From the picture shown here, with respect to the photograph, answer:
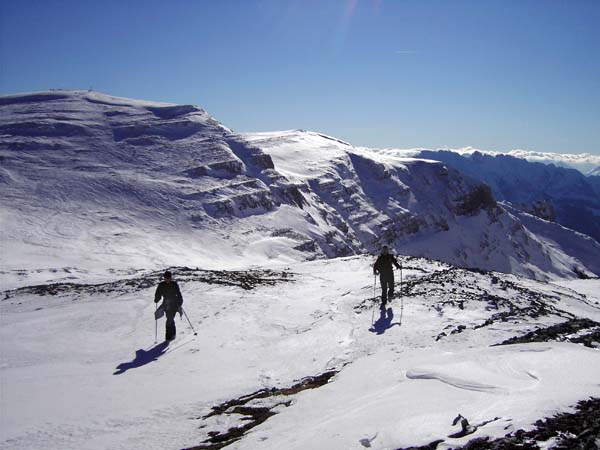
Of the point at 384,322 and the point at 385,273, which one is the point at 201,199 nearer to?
the point at 385,273

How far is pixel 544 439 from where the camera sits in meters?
4.91

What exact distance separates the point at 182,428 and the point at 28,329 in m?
9.18

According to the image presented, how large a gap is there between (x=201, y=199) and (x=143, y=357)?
58398 millimetres

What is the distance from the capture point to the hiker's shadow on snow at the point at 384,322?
40.1 feet

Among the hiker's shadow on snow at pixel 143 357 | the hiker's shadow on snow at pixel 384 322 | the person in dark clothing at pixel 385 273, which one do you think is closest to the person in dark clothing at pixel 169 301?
the hiker's shadow on snow at pixel 143 357

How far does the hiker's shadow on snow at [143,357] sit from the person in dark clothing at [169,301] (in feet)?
1.67

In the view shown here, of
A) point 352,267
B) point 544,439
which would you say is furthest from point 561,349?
point 352,267

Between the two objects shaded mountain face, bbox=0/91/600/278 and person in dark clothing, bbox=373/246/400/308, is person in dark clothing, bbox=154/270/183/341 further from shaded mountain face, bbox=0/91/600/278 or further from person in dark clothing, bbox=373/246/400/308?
shaded mountain face, bbox=0/91/600/278

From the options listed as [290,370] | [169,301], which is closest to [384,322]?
[290,370]

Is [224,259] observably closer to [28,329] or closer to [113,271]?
[113,271]

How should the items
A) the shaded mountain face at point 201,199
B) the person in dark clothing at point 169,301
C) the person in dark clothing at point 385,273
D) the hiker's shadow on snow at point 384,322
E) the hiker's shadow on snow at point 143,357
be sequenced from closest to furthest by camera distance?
1. the hiker's shadow on snow at point 143,357
2. the hiker's shadow on snow at point 384,322
3. the person in dark clothing at point 169,301
4. the person in dark clothing at point 385,273
5. the shaded mountain face at point 201,199

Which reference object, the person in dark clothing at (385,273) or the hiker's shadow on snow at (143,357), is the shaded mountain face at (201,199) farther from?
the person in dark clothing at (385,273)

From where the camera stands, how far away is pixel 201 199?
67938mm

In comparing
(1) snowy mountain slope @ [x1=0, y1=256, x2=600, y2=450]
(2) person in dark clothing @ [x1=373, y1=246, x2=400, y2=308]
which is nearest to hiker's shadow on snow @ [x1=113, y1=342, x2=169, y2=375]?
(1) snowy mountain slope @ [x1=0, y1=256, x2=600, y2=450]
